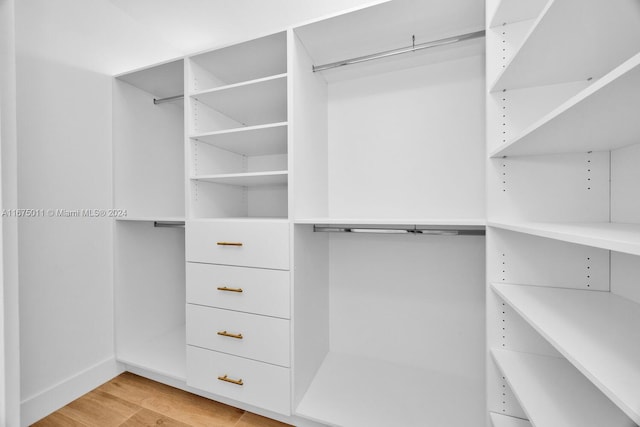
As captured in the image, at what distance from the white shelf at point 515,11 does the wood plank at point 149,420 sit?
7.88ft

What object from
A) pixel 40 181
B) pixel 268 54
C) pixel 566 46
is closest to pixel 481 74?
pixel 566 46

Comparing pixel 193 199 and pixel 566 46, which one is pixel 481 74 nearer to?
pixel 566 46

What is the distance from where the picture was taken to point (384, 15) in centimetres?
132

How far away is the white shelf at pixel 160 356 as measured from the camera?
1722mm

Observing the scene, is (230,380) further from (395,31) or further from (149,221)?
(395,31)

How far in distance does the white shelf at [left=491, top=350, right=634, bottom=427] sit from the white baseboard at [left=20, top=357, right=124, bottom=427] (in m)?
2.29

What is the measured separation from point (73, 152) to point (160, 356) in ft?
4.72

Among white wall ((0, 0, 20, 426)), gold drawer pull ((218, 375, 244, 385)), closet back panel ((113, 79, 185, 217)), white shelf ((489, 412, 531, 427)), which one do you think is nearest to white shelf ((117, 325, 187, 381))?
gold drawer pull ((218, 375, 244, 385))

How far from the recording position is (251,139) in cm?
175

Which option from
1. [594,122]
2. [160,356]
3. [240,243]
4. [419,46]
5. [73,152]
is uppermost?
[419,46]

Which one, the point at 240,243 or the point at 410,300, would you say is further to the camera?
the point at 410,300

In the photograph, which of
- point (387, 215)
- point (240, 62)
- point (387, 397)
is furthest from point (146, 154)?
point (387, 397)

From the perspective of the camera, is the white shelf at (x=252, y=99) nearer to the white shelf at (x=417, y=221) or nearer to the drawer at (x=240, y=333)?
the white shelf at (x=417, y=221)

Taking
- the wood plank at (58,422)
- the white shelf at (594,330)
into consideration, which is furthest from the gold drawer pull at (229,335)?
the white shelf at (594,330)
